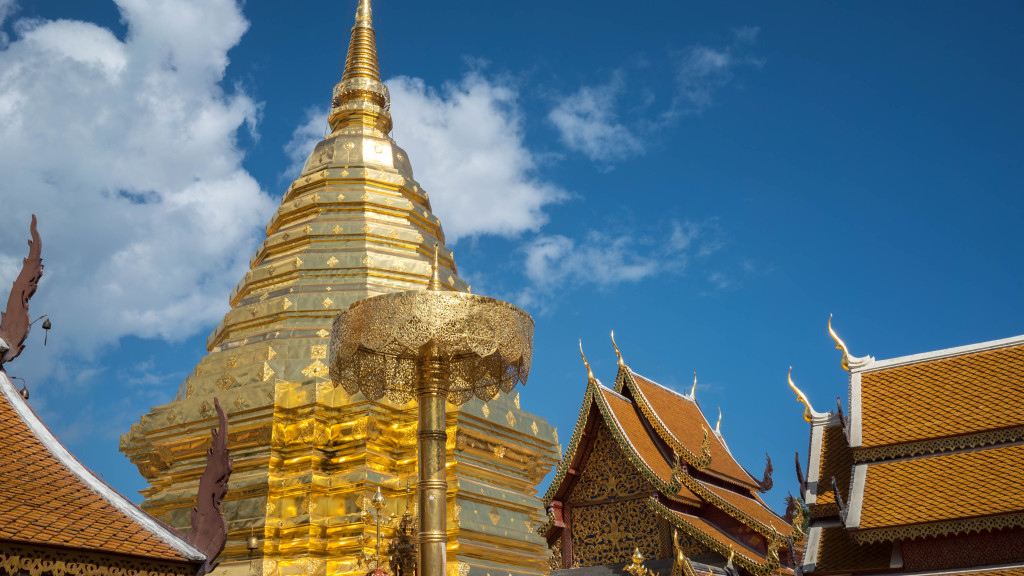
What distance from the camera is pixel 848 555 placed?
8.37 m

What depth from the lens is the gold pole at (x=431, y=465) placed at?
15.1 ft

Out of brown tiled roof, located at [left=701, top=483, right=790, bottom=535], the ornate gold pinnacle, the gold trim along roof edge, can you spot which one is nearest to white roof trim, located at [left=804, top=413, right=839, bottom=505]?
the gold trim along roof edge

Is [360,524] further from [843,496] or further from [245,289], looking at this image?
[843,496]

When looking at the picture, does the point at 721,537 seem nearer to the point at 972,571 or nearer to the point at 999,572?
the point at 972,571

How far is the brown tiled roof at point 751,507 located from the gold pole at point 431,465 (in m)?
7.41

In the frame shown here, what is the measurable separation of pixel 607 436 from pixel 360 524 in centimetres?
532

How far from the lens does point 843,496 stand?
8805mm

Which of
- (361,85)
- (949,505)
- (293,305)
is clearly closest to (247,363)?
(293,305)

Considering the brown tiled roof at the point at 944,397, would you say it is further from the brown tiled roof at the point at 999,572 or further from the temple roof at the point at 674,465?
the temple roof at the point at 674,465

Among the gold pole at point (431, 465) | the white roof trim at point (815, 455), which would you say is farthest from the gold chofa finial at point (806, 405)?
the gold pole at point (431, 465)

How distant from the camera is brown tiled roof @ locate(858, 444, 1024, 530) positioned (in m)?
7.57

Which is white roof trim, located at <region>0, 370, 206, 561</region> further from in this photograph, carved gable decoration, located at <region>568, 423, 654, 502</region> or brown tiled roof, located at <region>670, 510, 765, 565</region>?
carved gable decoration, located at <region>568, 423, 654, 502</region>

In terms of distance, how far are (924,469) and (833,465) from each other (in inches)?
44.2

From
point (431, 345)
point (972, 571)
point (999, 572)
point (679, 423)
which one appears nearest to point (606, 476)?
point (679, 423)
